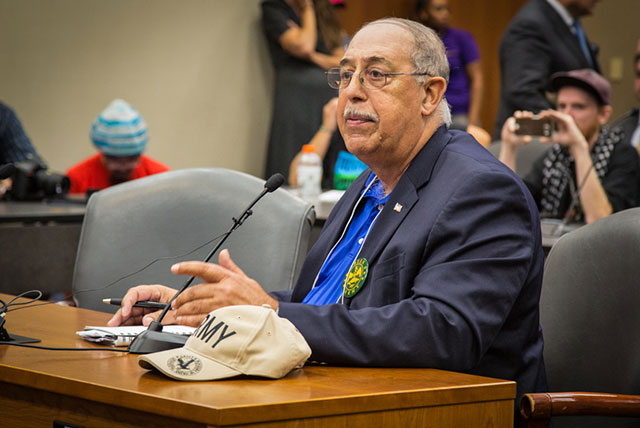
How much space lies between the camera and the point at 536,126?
10.8ft

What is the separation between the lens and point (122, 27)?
5.58 meters

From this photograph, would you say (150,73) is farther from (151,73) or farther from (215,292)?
(215,292)

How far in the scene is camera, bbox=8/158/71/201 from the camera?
11.8ft

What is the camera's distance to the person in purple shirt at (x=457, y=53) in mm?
6016

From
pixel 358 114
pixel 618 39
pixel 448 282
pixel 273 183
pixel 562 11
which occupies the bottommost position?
pixel 448 282

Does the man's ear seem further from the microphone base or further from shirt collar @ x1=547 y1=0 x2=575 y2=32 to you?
shirt collar @ x1=547 y1=0 x2=575 y2=32

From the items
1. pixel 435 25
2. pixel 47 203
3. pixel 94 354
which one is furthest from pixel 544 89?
pixel 94 354

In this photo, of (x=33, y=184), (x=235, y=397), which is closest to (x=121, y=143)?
(x=33, y=184)

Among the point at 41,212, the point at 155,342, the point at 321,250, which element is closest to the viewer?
the point at 155,342

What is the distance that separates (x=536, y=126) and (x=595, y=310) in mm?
1659

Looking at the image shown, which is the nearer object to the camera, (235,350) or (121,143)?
(235,350)

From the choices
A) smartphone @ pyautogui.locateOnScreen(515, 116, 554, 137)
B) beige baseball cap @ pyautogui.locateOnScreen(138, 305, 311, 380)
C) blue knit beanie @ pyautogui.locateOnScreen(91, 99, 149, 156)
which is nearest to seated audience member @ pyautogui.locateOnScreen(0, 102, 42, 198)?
blue knit beanie @ pyautogui.locateOnScreen(91, 99, 149, 156)

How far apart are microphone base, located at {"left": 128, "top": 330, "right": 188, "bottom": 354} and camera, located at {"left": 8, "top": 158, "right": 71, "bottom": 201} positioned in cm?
238

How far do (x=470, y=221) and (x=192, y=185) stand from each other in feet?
2.88
